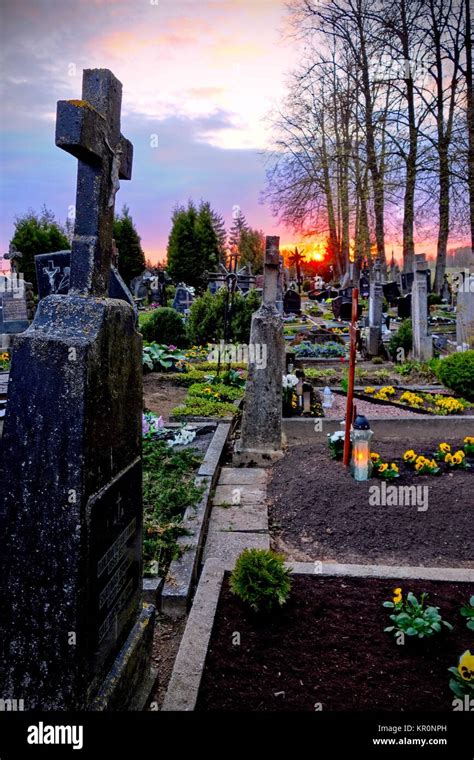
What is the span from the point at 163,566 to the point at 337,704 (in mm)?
1675

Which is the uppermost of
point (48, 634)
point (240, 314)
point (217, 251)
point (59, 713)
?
point (217, 251)

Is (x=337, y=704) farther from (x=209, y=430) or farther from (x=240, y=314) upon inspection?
(x=240, y=314)

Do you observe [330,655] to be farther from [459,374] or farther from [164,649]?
[459,374]

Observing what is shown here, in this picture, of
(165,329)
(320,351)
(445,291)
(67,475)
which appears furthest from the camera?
(445,291)

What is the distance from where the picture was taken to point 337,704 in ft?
7.18

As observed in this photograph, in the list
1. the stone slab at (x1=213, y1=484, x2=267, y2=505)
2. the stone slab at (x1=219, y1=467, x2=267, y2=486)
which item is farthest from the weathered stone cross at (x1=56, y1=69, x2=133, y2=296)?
the stone slab at (x1=219, y1=467, x2=267, y2=486)

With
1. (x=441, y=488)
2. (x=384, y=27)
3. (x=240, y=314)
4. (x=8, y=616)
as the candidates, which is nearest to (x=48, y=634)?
(x=8, y=616)

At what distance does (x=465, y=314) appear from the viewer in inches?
452

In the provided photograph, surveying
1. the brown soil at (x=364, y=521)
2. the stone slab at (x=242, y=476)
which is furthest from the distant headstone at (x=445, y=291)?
the brown soil at (x=364, y=521)

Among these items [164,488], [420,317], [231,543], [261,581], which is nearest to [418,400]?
[420,317]

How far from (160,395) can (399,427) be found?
461cm

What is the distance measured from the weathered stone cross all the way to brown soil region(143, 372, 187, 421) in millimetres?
6047

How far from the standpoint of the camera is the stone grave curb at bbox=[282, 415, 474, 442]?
21.4ft

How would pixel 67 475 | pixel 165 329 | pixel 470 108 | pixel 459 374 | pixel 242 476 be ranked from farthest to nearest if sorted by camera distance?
1. pixel 470 108
2. pixel 165 329
3. pixel 459 374
4. pixel 242 476
5. pixel 67 475
